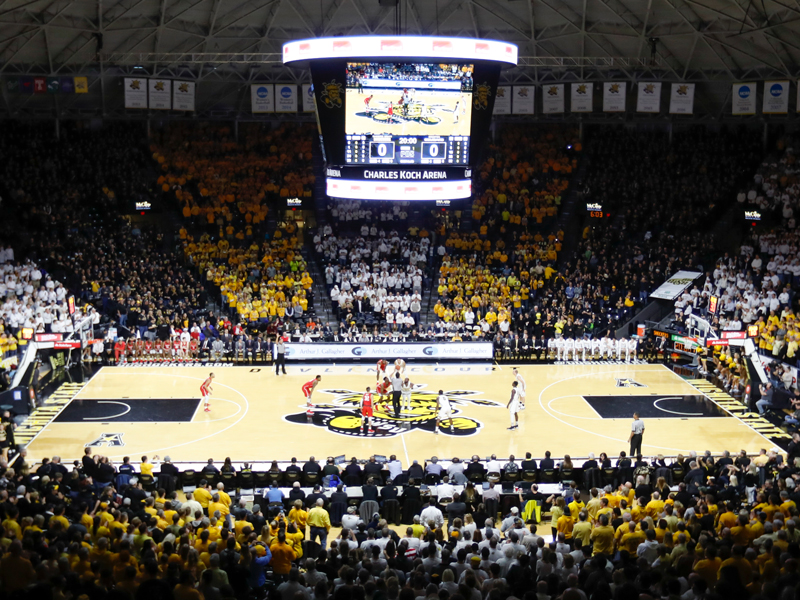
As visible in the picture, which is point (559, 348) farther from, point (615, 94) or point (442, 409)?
point (615, 94)

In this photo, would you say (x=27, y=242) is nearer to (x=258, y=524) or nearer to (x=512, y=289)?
(x=512, y=289)

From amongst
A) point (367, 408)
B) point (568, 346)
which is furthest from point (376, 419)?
point (568, 346)

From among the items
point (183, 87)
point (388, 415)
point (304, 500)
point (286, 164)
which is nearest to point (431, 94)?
point (388, 415)

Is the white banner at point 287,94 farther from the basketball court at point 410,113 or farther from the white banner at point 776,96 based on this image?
the white banner at point 776,96

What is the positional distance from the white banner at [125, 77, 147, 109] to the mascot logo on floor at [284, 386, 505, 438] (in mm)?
15750

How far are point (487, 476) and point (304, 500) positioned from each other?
170 inches

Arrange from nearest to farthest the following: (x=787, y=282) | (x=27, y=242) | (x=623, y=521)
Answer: (x=623, y=521), (x=787, y=282), (x=27, y=242)

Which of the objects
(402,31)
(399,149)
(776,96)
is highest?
(402,31)

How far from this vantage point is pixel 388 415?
27.0 meters

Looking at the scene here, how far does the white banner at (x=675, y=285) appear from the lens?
119 feet

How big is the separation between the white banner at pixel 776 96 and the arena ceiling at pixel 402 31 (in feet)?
2.01

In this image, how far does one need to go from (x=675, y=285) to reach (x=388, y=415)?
1598 centimetres

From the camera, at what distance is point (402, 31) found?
3622 centimetres

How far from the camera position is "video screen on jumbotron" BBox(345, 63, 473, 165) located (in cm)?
2450
